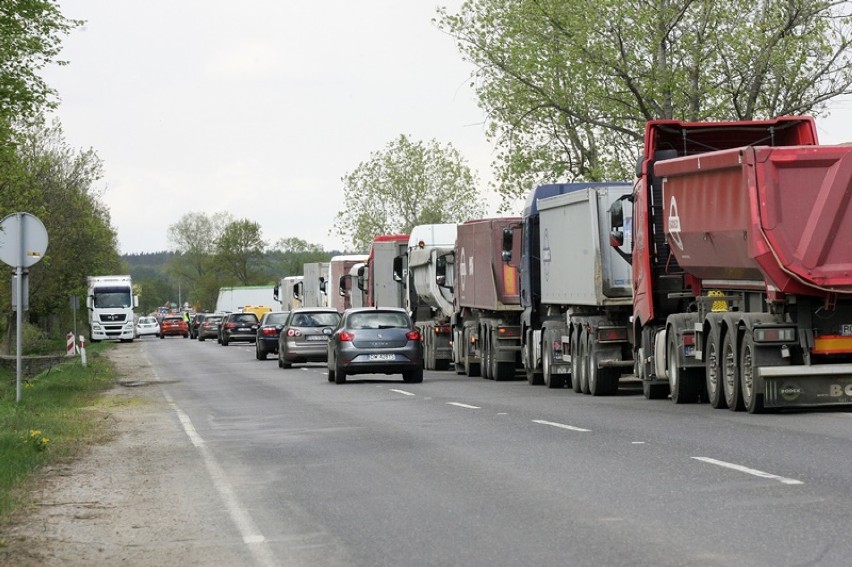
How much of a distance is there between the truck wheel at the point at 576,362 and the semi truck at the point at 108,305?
6045 cm

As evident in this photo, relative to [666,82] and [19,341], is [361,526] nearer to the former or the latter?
[19,341]

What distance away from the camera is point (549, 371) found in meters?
27.7

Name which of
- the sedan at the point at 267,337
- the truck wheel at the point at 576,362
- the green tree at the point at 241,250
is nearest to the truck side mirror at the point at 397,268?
the sedan at the point at 267,337

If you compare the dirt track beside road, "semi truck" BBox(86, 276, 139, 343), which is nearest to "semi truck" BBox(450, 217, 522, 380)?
the dirt track beside road

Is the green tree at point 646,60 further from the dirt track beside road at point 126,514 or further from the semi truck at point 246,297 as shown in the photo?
the semi truck at point 246,297

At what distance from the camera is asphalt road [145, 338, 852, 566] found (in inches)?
328

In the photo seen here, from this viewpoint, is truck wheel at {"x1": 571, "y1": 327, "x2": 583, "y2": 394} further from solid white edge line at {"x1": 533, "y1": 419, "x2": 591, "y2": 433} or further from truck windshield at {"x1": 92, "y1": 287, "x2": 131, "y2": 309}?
truck windshield at {"x1": 92, "y1": 287, "x2": 131, "y2": 309}

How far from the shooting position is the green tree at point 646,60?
38219 millimetres

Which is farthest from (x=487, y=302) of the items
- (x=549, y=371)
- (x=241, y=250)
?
(x=241, y=250)

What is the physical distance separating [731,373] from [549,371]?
891 cm

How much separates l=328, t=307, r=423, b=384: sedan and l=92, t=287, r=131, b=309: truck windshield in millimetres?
55835

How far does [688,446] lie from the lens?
13.9m

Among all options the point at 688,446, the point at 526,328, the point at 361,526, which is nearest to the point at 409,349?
the point at 526,328

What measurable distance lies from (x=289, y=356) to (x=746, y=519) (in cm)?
3132
